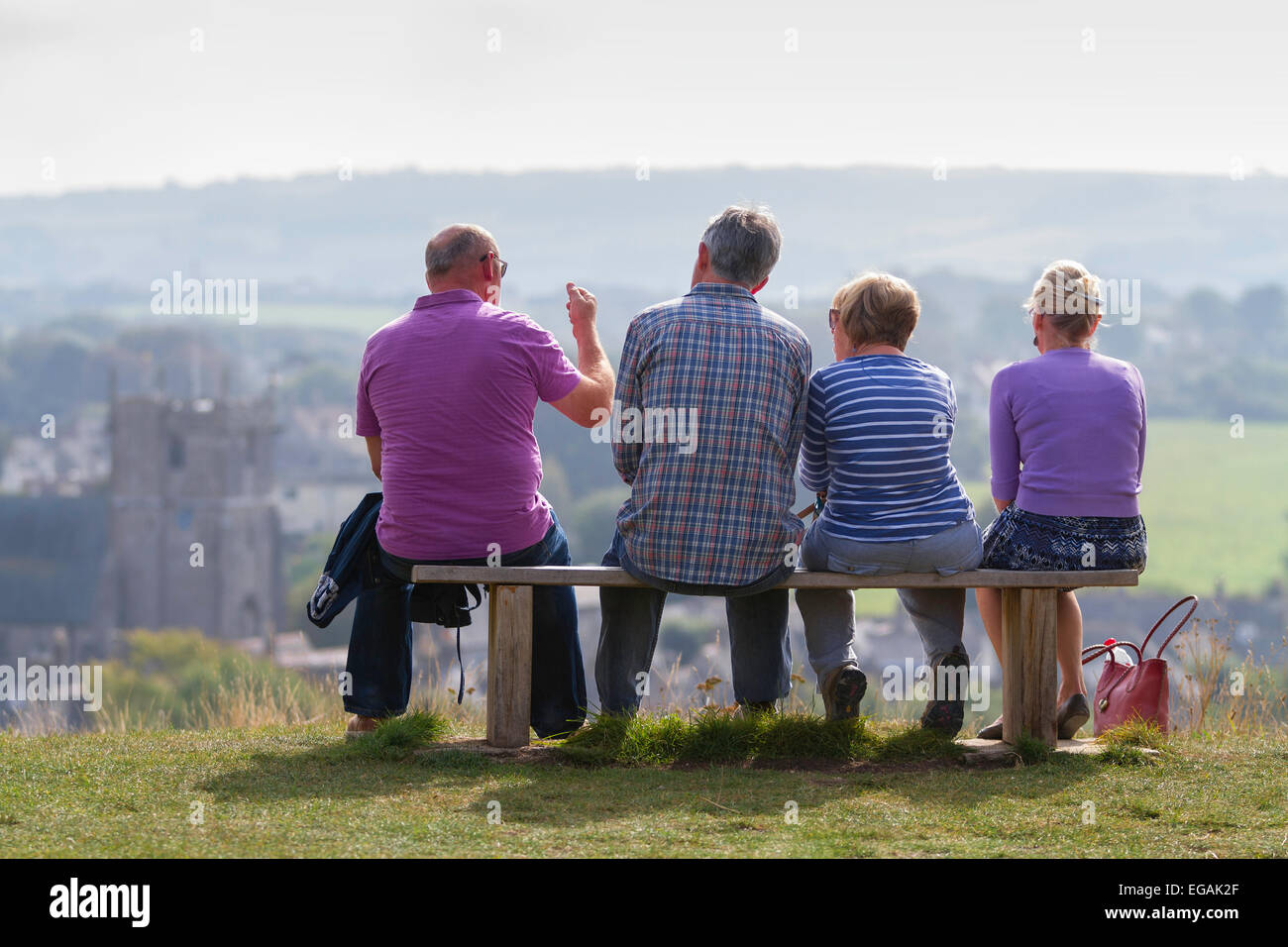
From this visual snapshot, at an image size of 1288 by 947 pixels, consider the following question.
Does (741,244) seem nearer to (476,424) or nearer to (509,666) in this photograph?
(476,424)

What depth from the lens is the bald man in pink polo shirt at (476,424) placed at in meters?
4.96

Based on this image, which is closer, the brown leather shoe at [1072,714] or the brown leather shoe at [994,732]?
the brown leather shoe at [1072,714]

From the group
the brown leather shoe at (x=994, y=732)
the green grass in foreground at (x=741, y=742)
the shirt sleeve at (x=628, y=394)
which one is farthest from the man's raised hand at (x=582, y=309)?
the brown leather shoe at (x=994, y=732)

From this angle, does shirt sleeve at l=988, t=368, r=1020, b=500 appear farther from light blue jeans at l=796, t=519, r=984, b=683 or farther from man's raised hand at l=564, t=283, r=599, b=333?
man's raised hand at l=564, t=283, r=599, b=333

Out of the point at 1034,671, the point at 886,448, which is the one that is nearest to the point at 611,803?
the point at 886,448

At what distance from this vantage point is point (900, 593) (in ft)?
16.4

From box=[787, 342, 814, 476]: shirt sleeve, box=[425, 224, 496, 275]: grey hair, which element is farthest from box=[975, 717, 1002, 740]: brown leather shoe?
box=[425, 224, 496, 275]: grey hair

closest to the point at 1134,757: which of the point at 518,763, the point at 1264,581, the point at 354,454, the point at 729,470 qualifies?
the point at 729,470

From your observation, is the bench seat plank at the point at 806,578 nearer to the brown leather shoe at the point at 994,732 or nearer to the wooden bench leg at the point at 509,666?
the wooden bench leg at the point at 509,666

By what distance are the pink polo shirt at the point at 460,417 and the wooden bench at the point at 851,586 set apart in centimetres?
24

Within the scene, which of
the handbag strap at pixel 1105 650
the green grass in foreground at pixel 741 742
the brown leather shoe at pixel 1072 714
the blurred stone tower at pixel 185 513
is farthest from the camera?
the blurred stone tower at pixel 185 513

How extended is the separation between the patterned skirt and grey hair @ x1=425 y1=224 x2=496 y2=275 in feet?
6.93

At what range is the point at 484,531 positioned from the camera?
503 cm
